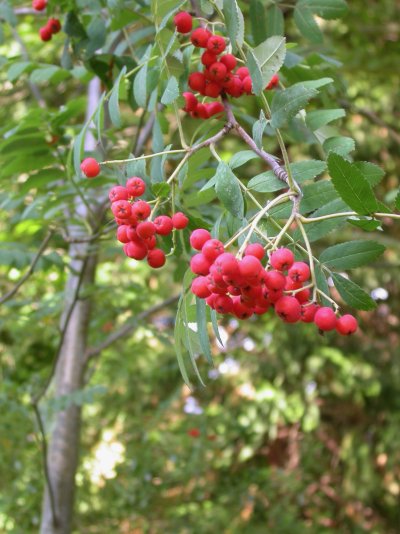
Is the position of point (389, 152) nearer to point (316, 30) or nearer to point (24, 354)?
point (24, 354)

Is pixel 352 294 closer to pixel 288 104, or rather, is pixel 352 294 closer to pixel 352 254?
pixel 352 254

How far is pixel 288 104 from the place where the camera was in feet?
2.20

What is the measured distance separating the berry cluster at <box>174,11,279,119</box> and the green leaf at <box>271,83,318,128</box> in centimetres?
14

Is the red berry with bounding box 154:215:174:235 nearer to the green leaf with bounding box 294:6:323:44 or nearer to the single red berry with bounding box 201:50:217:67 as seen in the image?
the single red berry with bounding box 201:50:217:67

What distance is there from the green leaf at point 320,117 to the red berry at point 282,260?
0.27m

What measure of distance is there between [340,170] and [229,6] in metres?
0.22

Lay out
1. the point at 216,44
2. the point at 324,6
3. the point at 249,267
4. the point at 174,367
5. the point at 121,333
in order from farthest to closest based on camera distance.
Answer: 1. the point at 174,367
2. the point at 121,333
3. the point at 324,6
4. the point at 216,44
5. the point at 249,267

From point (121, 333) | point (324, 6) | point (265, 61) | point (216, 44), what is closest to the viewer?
point (265, 61)

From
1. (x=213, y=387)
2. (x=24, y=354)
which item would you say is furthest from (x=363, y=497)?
(x=24, y=354)

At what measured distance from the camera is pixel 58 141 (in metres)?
1.24

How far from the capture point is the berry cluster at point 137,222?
70cm

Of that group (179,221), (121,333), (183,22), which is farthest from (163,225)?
(121,333)

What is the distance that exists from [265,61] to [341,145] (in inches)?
6.5

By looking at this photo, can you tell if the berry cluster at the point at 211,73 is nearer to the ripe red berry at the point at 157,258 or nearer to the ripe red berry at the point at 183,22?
the ripe red berry at the point at 183,22
